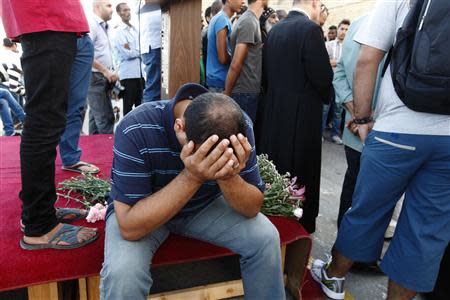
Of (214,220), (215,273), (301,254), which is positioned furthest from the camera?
(215,273)

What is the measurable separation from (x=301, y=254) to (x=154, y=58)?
2477 millimetres

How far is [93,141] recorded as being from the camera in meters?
3.79

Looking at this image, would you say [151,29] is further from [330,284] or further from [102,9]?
[330,284]

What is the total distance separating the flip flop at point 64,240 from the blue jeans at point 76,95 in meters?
1.09

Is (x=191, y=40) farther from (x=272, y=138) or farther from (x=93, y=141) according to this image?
(x=93, y=141)

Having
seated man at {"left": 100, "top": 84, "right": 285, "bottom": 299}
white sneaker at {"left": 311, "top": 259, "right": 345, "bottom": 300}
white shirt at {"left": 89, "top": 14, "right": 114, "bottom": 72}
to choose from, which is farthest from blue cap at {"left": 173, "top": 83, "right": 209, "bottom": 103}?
white shirt at {"left": 89, "top": 14, "right": 114, "bottom": 72}

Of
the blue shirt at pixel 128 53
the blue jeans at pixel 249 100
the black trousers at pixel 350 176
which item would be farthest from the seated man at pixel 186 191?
the blue shirt at pixel 128 53

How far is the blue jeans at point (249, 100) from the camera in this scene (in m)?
3.37

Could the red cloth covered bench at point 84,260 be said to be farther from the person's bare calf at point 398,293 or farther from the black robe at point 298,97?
the black robe at point 298,97

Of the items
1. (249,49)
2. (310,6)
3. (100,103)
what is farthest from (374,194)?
(100,103)

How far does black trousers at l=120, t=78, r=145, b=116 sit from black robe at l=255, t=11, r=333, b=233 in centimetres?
242

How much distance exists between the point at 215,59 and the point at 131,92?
1518 millimetres

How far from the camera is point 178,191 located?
4.15 ft

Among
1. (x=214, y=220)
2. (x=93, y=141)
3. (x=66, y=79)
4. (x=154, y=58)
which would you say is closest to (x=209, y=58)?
(x=154, y=58)
